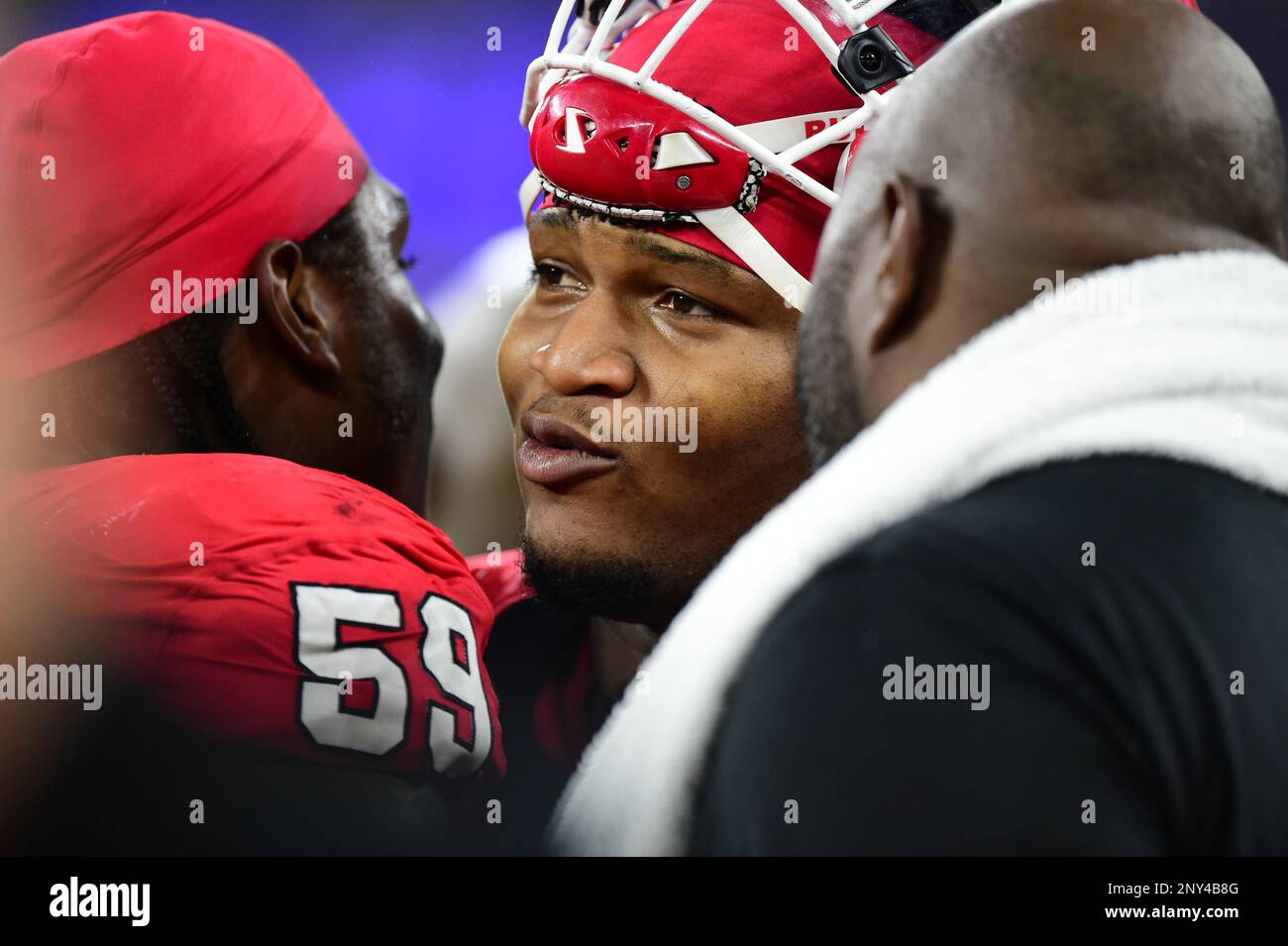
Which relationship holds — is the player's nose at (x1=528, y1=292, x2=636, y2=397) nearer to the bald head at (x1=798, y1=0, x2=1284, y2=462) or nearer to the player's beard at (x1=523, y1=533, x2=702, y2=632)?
the player's beard at (x1=523, y1=533, x2=702, y2=632)

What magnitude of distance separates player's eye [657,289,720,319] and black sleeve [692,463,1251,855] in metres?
0.67

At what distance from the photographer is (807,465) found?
129 centimetres

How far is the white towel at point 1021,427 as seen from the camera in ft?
2.17

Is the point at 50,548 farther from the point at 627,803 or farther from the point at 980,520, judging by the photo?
the point at 980,520

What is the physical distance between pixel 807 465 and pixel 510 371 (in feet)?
1.02

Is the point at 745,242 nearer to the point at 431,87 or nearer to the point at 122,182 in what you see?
the point at 122,182

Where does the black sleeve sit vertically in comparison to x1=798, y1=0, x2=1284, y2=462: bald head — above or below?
below

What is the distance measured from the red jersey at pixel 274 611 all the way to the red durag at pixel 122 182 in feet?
0.78

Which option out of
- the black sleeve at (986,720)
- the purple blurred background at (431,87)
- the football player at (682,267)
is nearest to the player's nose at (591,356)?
the football player at (682,267)

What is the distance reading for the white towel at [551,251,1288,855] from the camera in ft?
2.17

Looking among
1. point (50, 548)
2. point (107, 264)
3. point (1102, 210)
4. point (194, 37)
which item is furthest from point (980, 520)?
point (194, 37)

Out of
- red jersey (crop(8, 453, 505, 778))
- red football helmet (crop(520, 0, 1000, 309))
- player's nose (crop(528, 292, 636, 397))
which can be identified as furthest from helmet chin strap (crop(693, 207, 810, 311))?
red jersey (crop(8, 453, 505, 778))

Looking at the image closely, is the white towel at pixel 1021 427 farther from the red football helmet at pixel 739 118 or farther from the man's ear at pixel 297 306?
the man's ear at pixel 297 306
